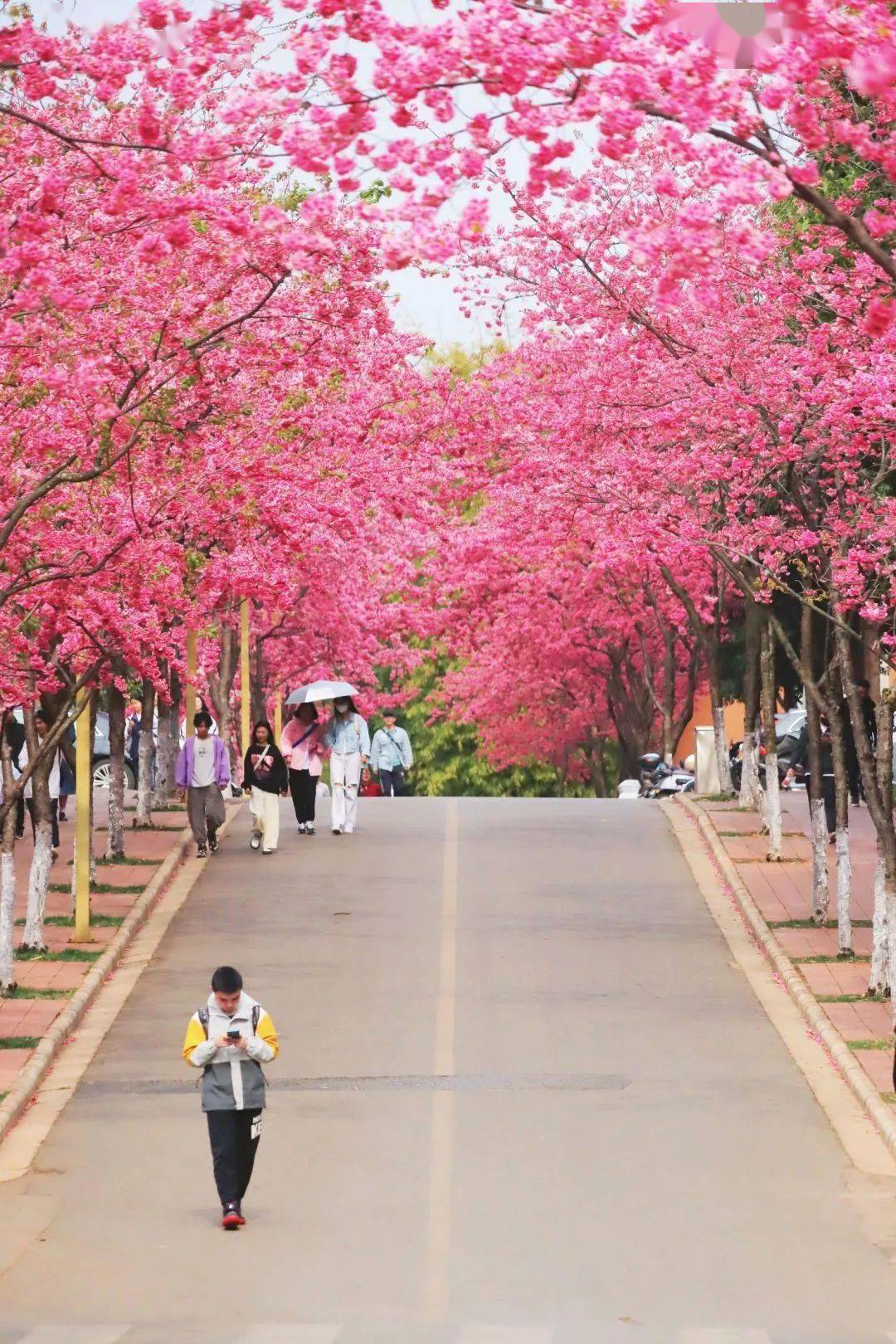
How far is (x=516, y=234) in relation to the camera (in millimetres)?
27719

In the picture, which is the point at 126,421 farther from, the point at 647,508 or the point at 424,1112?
the point at 647,508

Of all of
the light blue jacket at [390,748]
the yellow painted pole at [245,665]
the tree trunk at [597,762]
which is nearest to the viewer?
the yellow painted pole at [245,665]

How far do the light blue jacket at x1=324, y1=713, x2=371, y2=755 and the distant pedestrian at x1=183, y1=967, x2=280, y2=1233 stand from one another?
16242 mm

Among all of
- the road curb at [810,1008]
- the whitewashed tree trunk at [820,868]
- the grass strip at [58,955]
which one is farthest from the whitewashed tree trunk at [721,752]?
the grass strip at [58,955]

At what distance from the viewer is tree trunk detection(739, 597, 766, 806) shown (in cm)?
2983

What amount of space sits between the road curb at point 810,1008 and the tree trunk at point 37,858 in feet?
21.7

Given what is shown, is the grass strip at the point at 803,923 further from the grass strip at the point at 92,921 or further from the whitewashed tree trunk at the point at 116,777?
the whitewashed tree trunk at the point at 116,777

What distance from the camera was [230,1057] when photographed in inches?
484

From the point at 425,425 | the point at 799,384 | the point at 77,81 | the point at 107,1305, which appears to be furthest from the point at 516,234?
the point at 107,1305

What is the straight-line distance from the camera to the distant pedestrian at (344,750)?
28609 mm

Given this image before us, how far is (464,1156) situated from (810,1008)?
207 inches

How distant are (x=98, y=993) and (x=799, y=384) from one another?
313 inches

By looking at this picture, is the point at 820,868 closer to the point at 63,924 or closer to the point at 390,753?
the point at 63,924

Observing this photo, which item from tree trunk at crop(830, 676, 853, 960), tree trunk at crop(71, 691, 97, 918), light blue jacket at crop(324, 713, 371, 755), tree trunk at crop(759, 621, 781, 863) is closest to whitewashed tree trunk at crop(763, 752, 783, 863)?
tree trunk at crop(759, 621, 781, 863)
